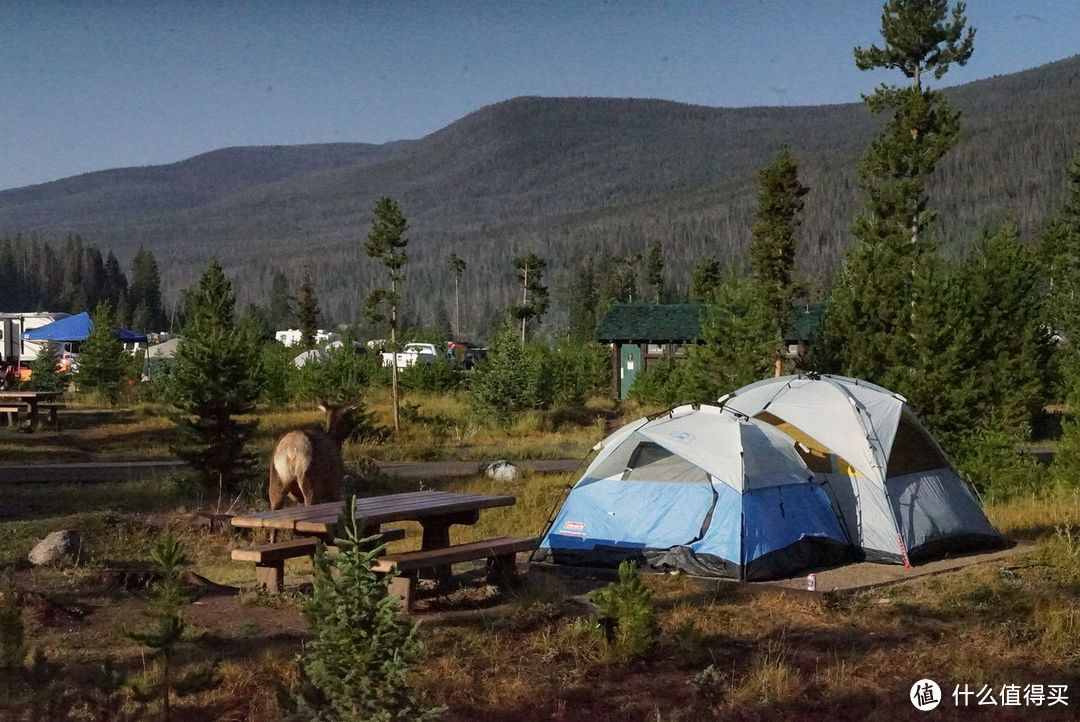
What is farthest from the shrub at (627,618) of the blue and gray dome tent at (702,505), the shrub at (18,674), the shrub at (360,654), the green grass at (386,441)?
the green grass at (386,441)

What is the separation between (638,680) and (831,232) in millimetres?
130572

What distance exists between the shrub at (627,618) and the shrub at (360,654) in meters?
2.05

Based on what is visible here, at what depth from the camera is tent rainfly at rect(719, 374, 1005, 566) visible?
37.4 feet

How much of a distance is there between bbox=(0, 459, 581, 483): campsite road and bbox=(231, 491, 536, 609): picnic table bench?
9.50 m

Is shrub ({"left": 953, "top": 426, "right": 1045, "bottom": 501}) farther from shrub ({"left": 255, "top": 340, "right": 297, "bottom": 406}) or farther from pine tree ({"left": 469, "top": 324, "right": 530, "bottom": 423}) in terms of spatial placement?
shrub ({"left": 255, "top": 340, "right": 297, "bottom": 406})

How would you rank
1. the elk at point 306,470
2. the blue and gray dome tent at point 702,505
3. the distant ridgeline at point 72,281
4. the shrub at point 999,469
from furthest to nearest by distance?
the distant ridgeline at point 72,281 → the shrub at point 999,469 → the elk at point 306,470 → the blue and gray dome tent at point 702,505

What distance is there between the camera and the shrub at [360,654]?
5547 millimetres

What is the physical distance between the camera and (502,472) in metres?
18.9

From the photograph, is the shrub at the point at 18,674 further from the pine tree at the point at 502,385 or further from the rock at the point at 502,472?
the pine tree at the point at 502,385

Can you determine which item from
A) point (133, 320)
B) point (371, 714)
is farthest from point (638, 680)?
point (133, 320)

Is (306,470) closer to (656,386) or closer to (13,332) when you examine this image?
(656,386)

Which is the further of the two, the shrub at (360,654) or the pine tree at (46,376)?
the pine tree at (46,376)

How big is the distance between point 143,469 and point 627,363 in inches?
1156

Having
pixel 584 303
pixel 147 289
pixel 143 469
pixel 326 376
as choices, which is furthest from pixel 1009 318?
pixel 147 289
